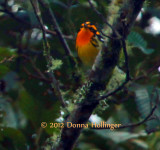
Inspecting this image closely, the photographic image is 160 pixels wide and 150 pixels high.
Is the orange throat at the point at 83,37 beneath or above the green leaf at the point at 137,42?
above

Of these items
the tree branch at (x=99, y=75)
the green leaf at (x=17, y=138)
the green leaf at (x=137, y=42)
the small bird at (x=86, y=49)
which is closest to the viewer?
the tree branch at (x=99, y=75)

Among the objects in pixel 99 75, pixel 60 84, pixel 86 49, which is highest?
pixel 86 49

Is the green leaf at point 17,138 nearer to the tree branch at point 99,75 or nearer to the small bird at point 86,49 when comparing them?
the tree branch at point 99,75

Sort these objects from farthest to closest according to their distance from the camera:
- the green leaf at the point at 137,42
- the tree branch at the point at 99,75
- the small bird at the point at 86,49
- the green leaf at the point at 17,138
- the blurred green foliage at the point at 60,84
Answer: the small bird at the point at 86,49 → the green leaf at the point at 137,42 → the blurred green foliage at the point at 60,84 → the green leaf at the point at 17,138 → the tree branch at the point at 99,75

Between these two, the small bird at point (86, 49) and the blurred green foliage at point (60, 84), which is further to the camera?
the small bird at point (86, 49)

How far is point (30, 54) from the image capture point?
102 inches

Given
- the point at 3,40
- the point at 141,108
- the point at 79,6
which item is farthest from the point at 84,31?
the point at 3,40

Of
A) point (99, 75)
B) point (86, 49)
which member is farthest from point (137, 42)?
point (99, 75)

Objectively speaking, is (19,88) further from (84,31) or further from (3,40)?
(84,31)

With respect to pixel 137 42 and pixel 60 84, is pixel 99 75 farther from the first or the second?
pixel 60 84

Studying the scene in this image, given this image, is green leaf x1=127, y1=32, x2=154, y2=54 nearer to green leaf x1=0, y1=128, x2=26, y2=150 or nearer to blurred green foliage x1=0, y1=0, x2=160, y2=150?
blurred green foliage x1=0, y1=0, x2=160, y2=150

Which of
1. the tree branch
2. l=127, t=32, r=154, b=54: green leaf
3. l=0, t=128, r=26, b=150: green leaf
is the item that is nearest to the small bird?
l=127, t=32, r=154, b=54: green leaf

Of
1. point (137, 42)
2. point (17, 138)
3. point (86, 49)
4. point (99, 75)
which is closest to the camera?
point (99, 75)

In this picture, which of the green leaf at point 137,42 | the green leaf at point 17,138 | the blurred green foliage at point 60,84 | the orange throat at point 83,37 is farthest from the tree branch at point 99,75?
the orange throat at point 83,37
